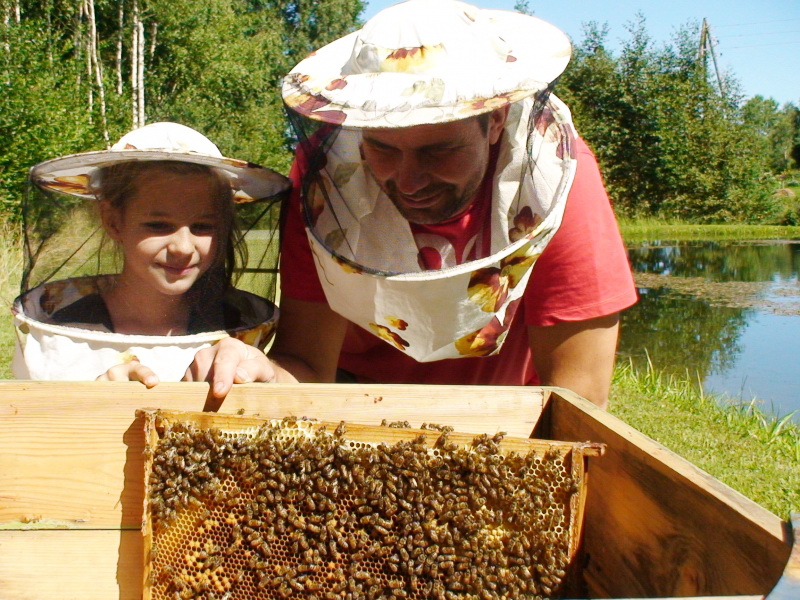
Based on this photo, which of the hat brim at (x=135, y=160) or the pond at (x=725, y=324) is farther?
the pond at (x=725, y=324)

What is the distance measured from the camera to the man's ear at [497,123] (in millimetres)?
1924

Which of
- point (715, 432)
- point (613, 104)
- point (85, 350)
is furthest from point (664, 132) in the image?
point (85, 350)

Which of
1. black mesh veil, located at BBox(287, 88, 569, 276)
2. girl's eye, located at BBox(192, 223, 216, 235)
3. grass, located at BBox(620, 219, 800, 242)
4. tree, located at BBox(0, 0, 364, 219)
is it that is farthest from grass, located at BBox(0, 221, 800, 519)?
grass, located at BBox(620, 219, 800, 242)

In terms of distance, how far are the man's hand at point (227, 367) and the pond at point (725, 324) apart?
5.32 metres

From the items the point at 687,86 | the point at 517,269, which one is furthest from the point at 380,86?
the point at 687,86

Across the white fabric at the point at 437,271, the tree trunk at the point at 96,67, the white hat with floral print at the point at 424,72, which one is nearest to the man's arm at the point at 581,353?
the white fabric at the point at 437,271

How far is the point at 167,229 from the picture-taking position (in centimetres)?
217

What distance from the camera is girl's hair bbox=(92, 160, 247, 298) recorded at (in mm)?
2107

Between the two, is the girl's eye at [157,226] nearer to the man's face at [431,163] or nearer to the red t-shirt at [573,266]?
the red t-shirt at [573,266]

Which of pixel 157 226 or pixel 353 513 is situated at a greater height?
pixel 157 226

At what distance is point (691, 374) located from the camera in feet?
25.2

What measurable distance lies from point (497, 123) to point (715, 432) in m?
3.47

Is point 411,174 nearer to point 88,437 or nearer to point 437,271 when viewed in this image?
point 437,271

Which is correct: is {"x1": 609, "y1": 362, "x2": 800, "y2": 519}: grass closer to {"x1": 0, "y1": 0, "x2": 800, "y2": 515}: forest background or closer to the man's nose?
the man's nose
